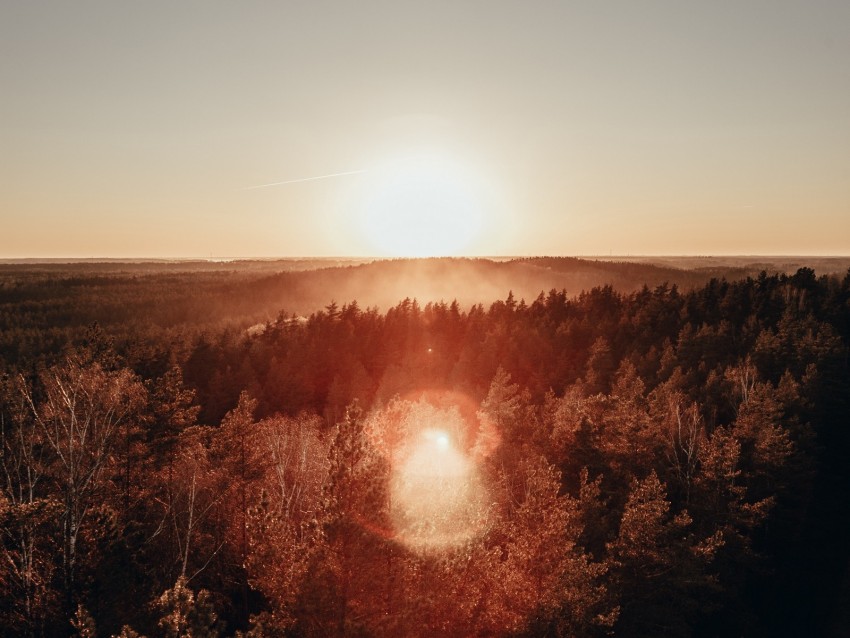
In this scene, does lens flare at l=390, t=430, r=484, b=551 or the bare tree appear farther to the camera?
lens flare at l=390, t=430, r=484, b=551

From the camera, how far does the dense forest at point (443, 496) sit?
13867 mm

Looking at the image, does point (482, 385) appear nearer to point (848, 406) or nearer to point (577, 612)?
point (848, 406)

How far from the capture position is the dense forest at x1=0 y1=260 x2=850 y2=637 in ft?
45.5

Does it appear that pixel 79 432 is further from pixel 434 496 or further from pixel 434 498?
pixel 434 496

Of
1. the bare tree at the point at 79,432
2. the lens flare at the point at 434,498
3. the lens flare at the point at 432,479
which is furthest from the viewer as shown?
the lens flare at the point at 432,479

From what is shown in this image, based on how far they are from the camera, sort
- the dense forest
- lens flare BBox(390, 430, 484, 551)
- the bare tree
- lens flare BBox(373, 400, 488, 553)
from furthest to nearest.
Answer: lens flare BBox(373, 400, 488, 553) < lens flare BBox(390, 430, 484, 551) < the dense forest < the bare tree

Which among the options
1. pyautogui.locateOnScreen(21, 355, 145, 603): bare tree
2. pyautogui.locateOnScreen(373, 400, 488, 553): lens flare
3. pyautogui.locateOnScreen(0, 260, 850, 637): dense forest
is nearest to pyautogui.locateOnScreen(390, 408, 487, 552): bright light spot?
pyautogui.locateOnScreen(373, 400, 488, 553): lens flare

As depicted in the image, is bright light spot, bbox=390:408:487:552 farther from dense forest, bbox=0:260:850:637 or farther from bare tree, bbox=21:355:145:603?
bare tree, bbox=21:355:145:603

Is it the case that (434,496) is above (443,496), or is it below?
below

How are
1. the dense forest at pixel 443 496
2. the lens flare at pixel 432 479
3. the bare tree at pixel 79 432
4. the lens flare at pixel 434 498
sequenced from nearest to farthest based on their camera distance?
the bare tree at pixel 79 432
the dense forest at pixel 443 496
the lens flare at pixel 434 498
the lens flare at pixel 432 479

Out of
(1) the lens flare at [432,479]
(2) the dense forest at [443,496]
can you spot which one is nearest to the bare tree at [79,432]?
(2) the dense forest at [443,496]

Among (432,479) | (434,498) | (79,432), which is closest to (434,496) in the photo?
(434,498)

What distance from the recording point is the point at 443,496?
2148 centimetres

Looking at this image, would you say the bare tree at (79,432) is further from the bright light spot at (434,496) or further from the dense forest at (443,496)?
the bright light spot at (434,496)
